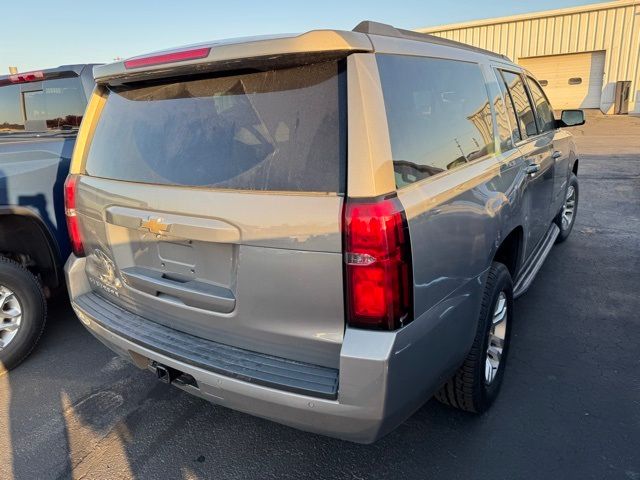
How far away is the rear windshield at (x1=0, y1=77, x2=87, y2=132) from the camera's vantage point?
14.4 ft

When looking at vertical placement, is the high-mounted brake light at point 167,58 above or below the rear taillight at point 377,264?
above

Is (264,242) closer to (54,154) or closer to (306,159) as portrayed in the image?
(306,159)

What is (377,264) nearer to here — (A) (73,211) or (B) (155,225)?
(B) (155,225)

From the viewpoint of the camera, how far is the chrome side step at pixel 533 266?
11.1ft

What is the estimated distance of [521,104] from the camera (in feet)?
12.0

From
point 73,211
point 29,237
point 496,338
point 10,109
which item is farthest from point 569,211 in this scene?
point 10,109

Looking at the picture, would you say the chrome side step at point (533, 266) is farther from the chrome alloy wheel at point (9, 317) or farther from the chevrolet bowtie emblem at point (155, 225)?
the chrome alloy wheel at point (9, 317)

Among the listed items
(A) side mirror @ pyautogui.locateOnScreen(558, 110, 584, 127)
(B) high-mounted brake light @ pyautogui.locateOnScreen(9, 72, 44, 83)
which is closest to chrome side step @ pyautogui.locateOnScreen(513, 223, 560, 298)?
(A) side mirror @ pyautogui.locateOnScreen(558, 110, 584, 127)

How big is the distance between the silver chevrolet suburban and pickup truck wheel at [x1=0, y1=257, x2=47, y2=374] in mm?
1021

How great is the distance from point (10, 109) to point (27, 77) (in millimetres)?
611

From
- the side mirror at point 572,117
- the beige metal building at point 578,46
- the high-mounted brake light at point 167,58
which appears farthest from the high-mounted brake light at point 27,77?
the beige metal building at point 578,46

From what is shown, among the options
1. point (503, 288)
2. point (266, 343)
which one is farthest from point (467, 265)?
point (266, 343)

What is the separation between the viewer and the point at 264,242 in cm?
182

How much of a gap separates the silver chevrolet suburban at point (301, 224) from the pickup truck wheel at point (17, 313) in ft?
3.35
